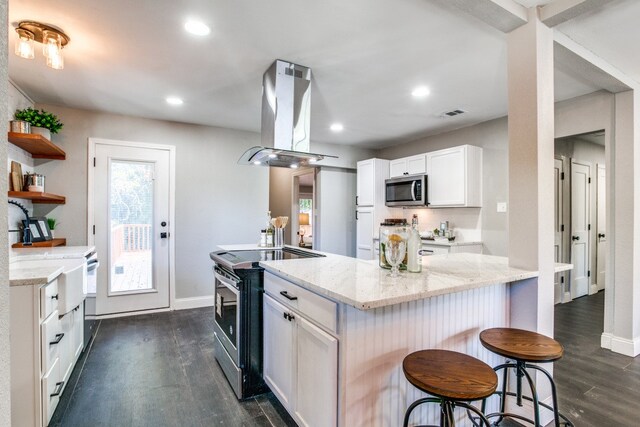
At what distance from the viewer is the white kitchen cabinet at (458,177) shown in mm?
3953

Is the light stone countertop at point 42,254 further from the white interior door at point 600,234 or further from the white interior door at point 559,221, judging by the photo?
the white interior door at point 600,234

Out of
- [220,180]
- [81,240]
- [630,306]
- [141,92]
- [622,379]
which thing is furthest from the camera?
[220,180]

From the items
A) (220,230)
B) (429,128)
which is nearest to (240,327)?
(220,230)

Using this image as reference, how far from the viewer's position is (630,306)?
2775 millimetres

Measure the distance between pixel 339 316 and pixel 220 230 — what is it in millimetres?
3362

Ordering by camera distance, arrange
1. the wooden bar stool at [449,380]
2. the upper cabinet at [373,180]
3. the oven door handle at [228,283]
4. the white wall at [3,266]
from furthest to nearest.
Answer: the upper cabinet at [373,180] → the oven door handle at [228,283] → the wooden bar stool at [449,380] → the white wall at [3,266]

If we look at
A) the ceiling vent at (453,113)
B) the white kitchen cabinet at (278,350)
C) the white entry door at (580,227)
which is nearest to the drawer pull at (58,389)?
the white kitchen cabinet at (278,350)

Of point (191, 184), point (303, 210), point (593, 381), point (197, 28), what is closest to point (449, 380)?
point (593, 381)

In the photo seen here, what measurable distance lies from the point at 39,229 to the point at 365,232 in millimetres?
4181

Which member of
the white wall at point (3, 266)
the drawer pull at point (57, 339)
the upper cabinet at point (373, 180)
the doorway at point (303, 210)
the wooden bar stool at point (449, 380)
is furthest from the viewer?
the doorway at point (303, 210)

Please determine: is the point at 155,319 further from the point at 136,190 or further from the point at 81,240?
the point at 136,190

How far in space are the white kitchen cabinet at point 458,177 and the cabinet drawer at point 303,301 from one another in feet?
9.86

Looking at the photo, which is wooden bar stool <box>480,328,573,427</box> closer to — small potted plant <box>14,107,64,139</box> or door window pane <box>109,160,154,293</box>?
door window pane <box>109,160,154,293</box>

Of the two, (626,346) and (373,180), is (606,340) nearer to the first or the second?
(626,346)
